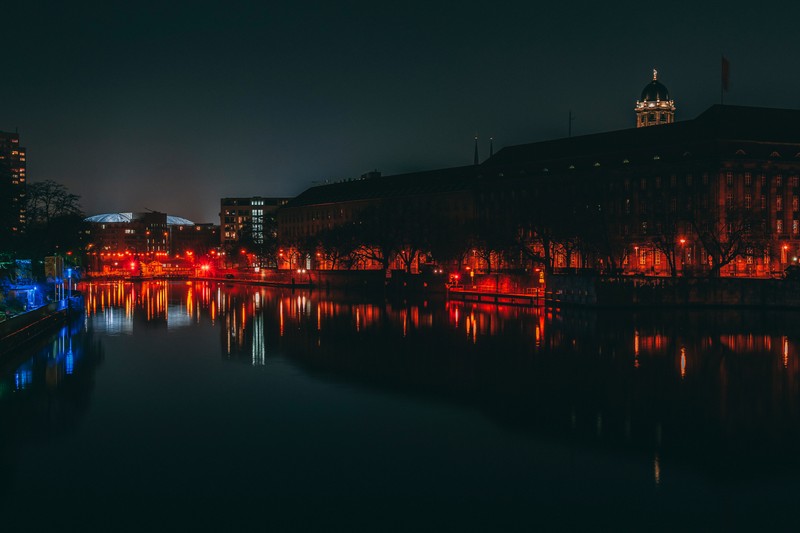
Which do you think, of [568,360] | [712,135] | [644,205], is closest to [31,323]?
[568,360]

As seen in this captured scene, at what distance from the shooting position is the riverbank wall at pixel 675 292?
2405 inches

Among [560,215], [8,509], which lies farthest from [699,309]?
[8,509]

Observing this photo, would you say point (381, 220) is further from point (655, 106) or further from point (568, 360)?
point (655, 106)

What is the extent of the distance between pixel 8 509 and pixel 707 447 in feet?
50.0

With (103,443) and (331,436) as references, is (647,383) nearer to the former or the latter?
(331,436)

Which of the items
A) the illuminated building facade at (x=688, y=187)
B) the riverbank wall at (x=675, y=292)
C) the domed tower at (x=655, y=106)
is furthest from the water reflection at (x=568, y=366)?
the domed tower at (x=655, y=106)

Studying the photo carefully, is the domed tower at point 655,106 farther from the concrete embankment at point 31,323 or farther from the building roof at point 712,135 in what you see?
the concrete embankment at point 31,323

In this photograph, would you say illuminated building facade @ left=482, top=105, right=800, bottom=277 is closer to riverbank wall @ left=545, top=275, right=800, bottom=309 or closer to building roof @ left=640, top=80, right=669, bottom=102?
riverbank wall @ left=545, top=275, right=800, bottom=309

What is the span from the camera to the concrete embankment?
36.5 meters

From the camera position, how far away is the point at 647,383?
1145 inches

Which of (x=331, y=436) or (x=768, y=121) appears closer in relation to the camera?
(x=331, y=436)

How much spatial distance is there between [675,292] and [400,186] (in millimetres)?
101498

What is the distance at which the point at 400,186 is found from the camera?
161000 mm

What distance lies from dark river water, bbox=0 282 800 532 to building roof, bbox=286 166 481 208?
4283 inches
